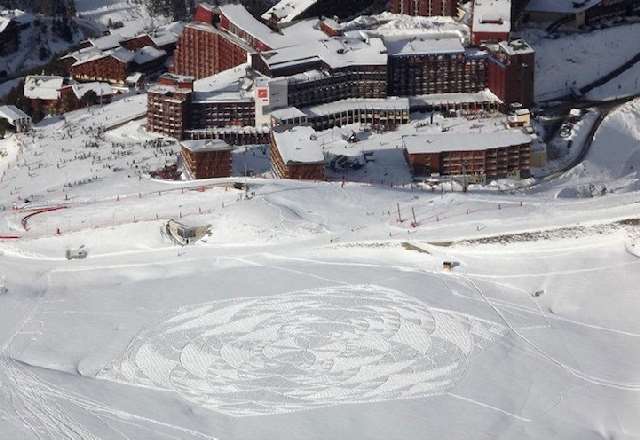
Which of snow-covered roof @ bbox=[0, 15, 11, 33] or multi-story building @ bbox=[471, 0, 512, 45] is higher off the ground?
multi-story building @ bbox=[471, 0, 512, 45]

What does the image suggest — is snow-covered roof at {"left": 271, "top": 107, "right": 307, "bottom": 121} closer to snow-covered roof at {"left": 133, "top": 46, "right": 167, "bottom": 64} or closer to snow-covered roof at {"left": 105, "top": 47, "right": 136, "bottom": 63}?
snow-covered roof at {"left": 105, "top": 47, "right": 136, "bottom": 63}

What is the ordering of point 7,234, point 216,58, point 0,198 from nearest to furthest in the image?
point 7,234, point 0,198, point 216,58

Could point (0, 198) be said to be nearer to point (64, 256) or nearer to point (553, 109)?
point (64, 256)

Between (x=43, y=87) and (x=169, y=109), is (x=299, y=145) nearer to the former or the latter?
(x=169, y=109)

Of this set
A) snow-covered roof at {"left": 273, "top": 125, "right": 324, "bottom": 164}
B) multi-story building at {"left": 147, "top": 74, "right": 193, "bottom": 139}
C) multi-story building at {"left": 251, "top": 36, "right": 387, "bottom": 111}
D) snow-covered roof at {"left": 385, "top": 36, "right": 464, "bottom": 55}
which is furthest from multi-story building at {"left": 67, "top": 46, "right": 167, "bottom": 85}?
snow-covered roof at {"left": 273, "top": 125, "right": 324, "bottom": 164}

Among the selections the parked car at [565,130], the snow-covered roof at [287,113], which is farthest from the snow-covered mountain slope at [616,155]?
the snow-covered roof at [287,113]

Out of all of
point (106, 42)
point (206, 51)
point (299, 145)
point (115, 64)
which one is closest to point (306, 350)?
point (299, 145)

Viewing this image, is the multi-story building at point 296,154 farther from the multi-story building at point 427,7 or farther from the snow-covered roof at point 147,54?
the snow-covered roof at point 147,54

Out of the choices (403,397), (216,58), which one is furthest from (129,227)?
(216,58)
